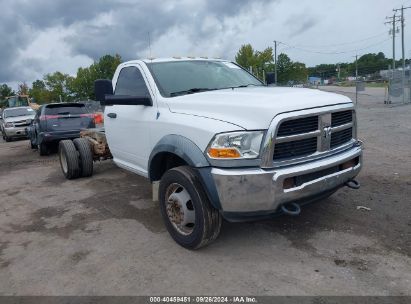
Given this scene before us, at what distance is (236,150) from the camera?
3.57m

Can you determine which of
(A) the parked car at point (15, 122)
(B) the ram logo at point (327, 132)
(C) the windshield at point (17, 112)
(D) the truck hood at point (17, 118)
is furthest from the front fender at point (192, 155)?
(C) the windshield at point (17, 112)

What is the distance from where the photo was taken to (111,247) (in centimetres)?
436

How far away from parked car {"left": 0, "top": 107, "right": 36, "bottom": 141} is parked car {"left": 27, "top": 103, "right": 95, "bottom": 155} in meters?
7.18

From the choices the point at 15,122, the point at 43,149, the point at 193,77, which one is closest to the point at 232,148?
the point at 193,77

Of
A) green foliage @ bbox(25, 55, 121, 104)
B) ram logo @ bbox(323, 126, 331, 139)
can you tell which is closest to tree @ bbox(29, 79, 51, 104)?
green foliage @ bbox(25, 55, 121, 104)

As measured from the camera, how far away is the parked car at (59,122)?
11.3 m

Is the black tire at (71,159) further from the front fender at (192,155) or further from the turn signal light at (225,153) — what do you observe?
the turn signal light at (225,153)

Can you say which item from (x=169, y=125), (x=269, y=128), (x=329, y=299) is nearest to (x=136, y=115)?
(x=169, y=125)

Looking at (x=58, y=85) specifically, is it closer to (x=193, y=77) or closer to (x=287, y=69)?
(x=287, y=69)

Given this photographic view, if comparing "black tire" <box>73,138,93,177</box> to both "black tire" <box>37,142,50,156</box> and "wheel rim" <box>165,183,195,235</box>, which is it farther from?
"black tire" <box>37,142,50,156</box>

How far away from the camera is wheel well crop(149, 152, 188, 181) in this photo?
4516 millimetres

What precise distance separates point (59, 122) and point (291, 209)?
931 centimetres

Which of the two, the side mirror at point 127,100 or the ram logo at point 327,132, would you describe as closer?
the ram logo at point 327,132

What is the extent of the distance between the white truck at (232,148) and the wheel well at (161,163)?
11mm
